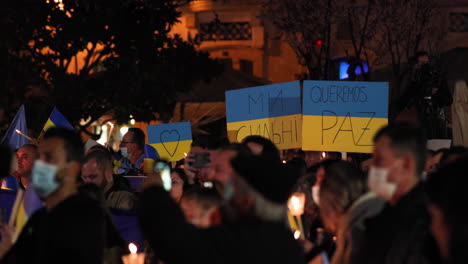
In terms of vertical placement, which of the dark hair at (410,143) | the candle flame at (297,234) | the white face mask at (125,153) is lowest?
the candle flame at (297,234)

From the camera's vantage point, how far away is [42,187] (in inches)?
175

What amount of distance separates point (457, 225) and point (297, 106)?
573cm

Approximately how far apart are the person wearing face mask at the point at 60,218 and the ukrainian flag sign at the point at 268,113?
14.8 feet

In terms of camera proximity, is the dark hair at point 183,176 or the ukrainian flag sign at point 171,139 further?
the ukrainian flag sign at point 171,139

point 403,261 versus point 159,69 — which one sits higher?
point 159,69

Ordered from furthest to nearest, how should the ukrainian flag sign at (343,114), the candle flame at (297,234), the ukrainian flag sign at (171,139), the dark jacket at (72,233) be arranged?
the ukrainian flag sign at (171,139) → the ukrainian flag sign at (343,114) → the candle flame at (297,234) → the dark jacket at (72,233)

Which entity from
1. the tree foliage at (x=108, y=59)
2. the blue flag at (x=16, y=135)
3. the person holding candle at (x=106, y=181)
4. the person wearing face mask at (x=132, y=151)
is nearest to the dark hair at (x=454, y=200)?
the person holding candle at (x=106, y=181)

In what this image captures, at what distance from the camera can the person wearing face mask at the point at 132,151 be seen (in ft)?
31.9

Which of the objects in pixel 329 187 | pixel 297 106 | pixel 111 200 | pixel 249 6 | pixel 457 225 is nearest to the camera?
pixel 457 225

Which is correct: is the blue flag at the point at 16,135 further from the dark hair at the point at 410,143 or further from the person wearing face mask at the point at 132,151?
the dark hair at the point at 410,143

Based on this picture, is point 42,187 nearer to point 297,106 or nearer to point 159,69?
point 297,106

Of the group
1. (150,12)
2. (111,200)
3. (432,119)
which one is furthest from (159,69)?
(111,200)

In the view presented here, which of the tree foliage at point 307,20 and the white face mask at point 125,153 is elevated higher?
the tree foliage at point 307,20

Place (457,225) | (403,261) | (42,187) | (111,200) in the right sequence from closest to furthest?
(457,225) → (403,261) → (42,187) → (111,200)
